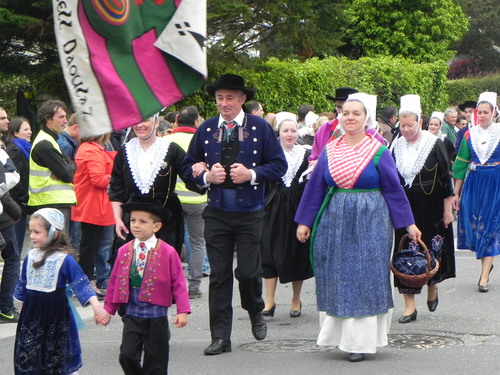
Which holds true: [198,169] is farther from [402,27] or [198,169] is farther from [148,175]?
[402,27]

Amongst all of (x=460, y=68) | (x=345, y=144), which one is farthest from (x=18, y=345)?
(x=460, y=68)

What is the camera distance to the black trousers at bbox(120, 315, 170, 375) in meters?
6.75

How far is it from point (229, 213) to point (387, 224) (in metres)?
1.15

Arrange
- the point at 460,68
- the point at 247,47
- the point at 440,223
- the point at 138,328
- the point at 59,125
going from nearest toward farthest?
the point at 138,328 → the point at 440,223 → the point at 59,125 → the point at 247,47 → the point at 460,68

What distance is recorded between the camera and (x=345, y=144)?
811 cm

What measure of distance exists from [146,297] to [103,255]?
16.3 feet

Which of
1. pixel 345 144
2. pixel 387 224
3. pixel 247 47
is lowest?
pixel 387 224

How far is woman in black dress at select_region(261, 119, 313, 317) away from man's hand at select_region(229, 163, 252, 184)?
6.66 ft

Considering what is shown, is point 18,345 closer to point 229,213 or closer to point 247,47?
point 229,213

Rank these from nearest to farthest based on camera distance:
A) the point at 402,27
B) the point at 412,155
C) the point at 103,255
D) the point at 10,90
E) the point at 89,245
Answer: the point at 412,155, the point at 89,245, the point at 103,255, the point at 10,90, the point at 402,27

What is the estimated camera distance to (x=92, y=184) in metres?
11.2

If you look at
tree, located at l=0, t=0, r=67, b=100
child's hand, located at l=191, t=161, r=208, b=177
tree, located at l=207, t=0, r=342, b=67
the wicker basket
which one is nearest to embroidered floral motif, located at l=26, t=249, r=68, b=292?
child's hand, located at l=191, t=161, r=208, b=177

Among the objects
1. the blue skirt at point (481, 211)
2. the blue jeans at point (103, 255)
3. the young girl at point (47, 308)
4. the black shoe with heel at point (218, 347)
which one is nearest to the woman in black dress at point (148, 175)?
the black shoe with heel at point (218, 347)

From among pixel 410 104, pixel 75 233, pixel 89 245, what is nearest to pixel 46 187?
pixel 89 245
